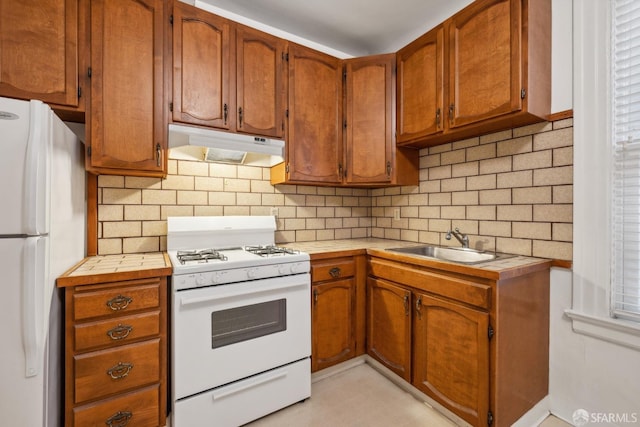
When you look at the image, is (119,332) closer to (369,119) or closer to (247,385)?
(247,385)

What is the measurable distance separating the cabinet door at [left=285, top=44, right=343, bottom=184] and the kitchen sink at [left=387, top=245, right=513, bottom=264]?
0.82 m

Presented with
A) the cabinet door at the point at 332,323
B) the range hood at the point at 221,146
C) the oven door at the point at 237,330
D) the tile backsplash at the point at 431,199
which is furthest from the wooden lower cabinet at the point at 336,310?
the range hood at the point at 221,146

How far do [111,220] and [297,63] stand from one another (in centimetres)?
171

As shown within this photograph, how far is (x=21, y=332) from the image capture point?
1072 millimetres

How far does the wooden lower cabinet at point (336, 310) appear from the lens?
199cm

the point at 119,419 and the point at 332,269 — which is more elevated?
the point at 332,269

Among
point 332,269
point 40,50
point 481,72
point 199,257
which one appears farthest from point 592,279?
point 40,50

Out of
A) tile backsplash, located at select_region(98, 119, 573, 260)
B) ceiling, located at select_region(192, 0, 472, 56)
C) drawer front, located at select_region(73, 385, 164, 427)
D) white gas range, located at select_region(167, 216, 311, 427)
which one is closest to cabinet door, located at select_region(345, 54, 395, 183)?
ceiling, located at select_region(192, 0, 472, 56)

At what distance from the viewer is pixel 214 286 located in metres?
1.53

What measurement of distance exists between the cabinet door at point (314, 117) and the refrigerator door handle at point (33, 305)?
4.75 ft

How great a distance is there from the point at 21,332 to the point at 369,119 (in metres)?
2.34

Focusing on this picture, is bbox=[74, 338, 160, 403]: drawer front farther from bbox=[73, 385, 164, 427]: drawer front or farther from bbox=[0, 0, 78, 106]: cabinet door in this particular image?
bbox=[0, 0, 78, 106]: cabinet door

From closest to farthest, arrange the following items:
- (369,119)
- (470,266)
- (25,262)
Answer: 1. (25,262)
2. (470,266)
3. (369,119)

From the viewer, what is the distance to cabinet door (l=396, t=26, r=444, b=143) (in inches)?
78.0
